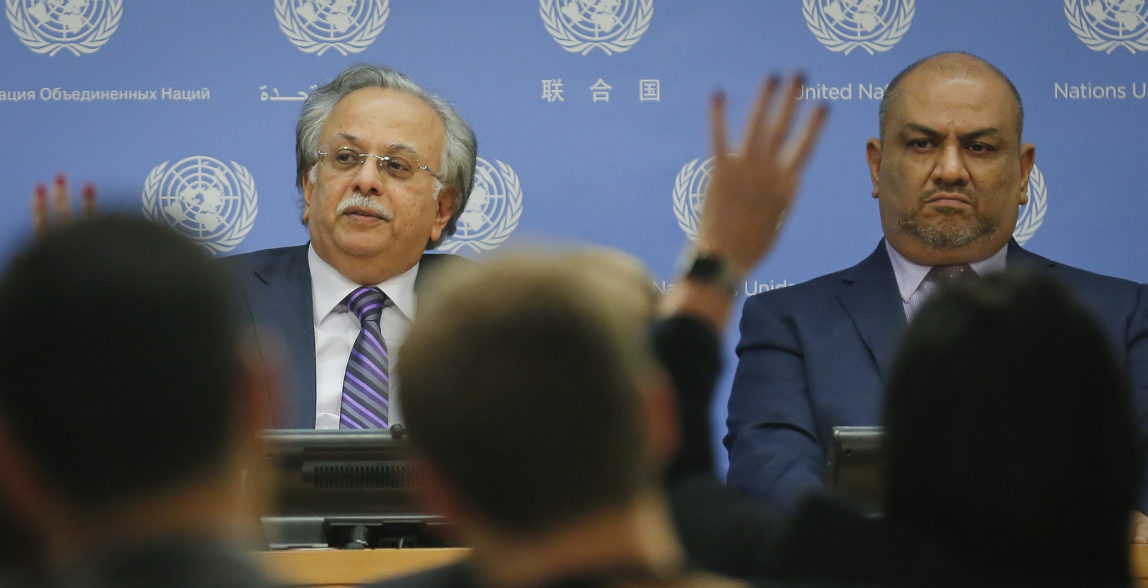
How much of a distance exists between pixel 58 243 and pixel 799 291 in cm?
266

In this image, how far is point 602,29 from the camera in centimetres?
396

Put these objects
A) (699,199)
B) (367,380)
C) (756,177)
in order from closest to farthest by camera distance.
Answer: (756,177) → (367,380) → (699,199)

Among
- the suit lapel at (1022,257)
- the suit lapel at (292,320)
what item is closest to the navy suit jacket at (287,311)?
the suit lapel at (292,320)

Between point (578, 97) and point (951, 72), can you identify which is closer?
point (951, 72)

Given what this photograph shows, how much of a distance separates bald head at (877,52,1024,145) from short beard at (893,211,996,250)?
263 millimetres

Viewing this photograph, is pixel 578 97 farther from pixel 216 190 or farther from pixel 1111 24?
pixel 1111 24

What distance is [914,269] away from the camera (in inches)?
138

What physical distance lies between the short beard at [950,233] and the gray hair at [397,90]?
4.42ft

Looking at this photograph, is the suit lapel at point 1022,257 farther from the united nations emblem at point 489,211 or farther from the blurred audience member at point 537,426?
the blurred audience member at point 537,426

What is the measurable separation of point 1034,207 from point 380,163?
1.98 m

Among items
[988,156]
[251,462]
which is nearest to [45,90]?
[251,462]

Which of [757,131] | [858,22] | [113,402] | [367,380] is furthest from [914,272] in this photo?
[113,402]

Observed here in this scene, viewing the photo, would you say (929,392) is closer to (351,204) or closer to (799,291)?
(799,291)

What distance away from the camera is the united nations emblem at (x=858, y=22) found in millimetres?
3916
